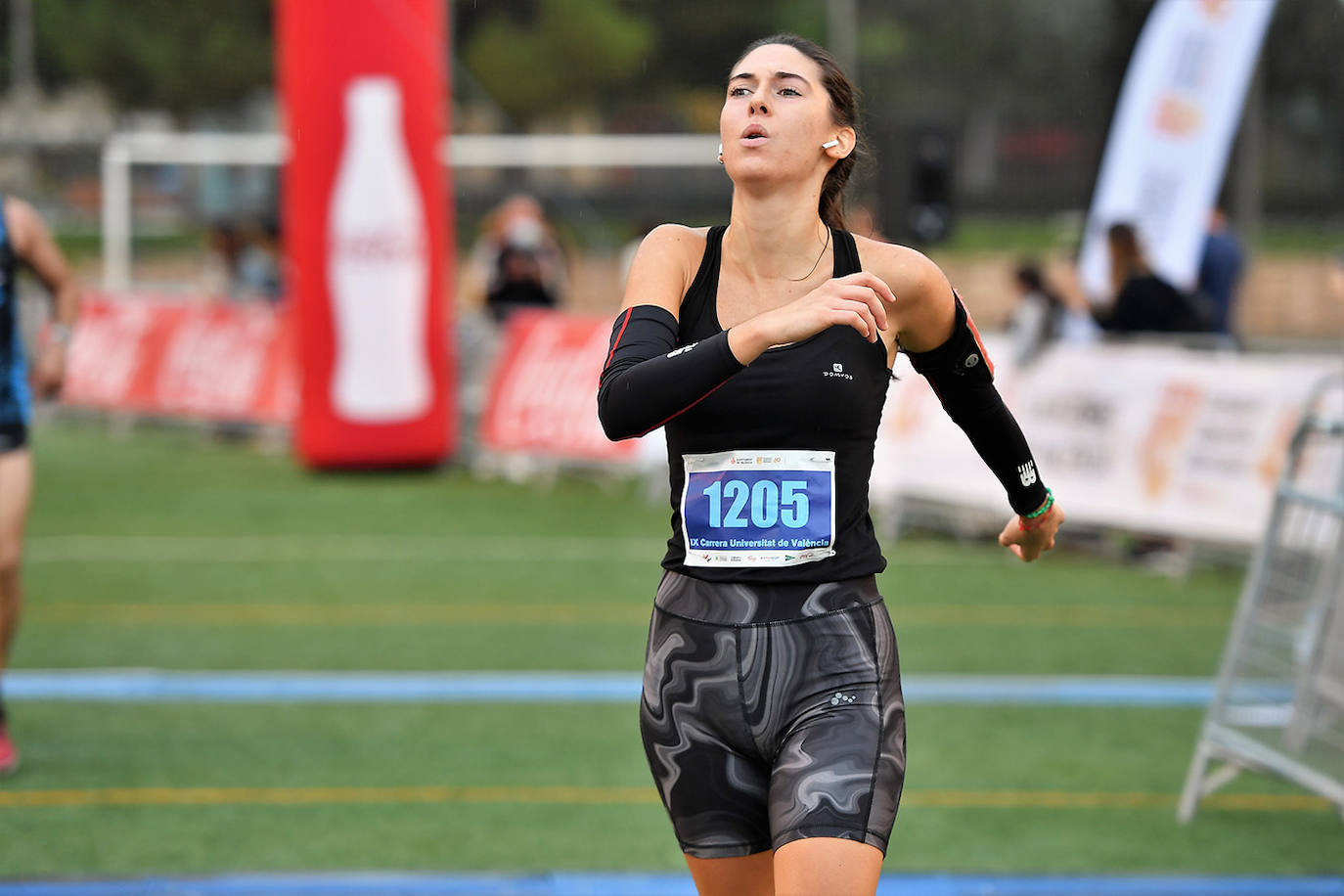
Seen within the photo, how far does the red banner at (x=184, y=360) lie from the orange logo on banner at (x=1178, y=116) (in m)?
8.33

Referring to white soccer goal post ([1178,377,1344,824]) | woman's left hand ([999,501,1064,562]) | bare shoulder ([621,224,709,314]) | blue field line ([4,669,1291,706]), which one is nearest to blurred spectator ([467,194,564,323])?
blue field line ([4,669,1291,706])

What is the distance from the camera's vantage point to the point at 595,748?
692 centimetres

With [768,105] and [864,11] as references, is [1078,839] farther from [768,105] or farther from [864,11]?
[864,11]

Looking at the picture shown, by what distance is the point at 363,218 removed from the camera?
50.5 ft

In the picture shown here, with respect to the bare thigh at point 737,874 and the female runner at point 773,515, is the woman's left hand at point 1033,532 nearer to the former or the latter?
the female runner at point 773,515

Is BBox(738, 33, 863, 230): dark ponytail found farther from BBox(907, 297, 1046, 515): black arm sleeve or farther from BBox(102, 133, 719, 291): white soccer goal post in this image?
BBox(102, 133, 719, 291): white soccer goal post

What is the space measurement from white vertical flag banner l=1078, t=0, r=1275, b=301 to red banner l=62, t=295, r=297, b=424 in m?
8.04

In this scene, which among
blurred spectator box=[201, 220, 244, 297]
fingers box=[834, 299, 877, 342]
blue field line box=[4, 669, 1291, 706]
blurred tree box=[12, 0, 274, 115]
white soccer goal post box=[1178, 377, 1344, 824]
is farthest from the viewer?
blurred tree box=[12, 0, 274, 115]

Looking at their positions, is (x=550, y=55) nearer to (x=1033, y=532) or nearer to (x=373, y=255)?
(x=373, y=255)

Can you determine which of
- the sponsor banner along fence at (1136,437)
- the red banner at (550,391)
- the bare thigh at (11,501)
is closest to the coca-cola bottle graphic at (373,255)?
the red banner at (550,391)

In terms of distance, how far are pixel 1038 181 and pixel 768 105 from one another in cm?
4776

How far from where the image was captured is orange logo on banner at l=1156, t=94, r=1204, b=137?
13867 mm

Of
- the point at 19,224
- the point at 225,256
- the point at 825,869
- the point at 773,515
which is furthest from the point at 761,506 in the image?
A: the point at 225,256

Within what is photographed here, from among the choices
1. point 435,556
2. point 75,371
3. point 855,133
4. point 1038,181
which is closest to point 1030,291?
point 435,556
